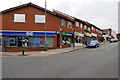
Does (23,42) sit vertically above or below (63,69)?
above

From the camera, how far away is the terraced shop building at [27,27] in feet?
61.7

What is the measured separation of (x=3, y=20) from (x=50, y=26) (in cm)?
827

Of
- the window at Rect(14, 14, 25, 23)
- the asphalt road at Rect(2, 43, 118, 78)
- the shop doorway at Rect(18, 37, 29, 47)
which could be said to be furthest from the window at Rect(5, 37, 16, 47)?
the asphalt road at Rect(2, 43, 118, 78)

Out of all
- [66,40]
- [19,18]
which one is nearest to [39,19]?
[19,18]

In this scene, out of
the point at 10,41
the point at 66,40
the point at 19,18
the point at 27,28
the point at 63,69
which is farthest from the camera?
the point at 66,40

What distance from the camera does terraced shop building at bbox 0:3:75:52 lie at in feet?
61.7

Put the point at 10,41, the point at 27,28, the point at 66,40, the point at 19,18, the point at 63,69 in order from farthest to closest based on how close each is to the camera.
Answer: the point at 66,40
the point at 19,18
the point at 27,28
the point at 10,41
the point at 63,69

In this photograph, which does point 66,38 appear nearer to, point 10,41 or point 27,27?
point 27,27

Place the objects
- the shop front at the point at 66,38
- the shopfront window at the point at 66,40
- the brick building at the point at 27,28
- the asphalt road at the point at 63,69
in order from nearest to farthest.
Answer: the asphalt road at the point at 63,69 → the brick building at the point at 27,28 → the shop front at the point at 66,38 → the shopfront window at the point at 66,40

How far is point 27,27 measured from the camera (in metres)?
19.0

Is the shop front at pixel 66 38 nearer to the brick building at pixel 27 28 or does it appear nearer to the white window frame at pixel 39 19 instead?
the brick building at pixel 27 28

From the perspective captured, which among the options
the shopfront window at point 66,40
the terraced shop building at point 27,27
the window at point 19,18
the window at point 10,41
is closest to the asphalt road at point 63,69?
the terraced shop building at point 27,27

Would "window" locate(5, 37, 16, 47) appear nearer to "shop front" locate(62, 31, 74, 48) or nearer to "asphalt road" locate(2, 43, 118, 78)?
"shop front" locate(62, 31, 74, 48)

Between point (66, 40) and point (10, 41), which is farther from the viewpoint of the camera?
point (66, 40)
